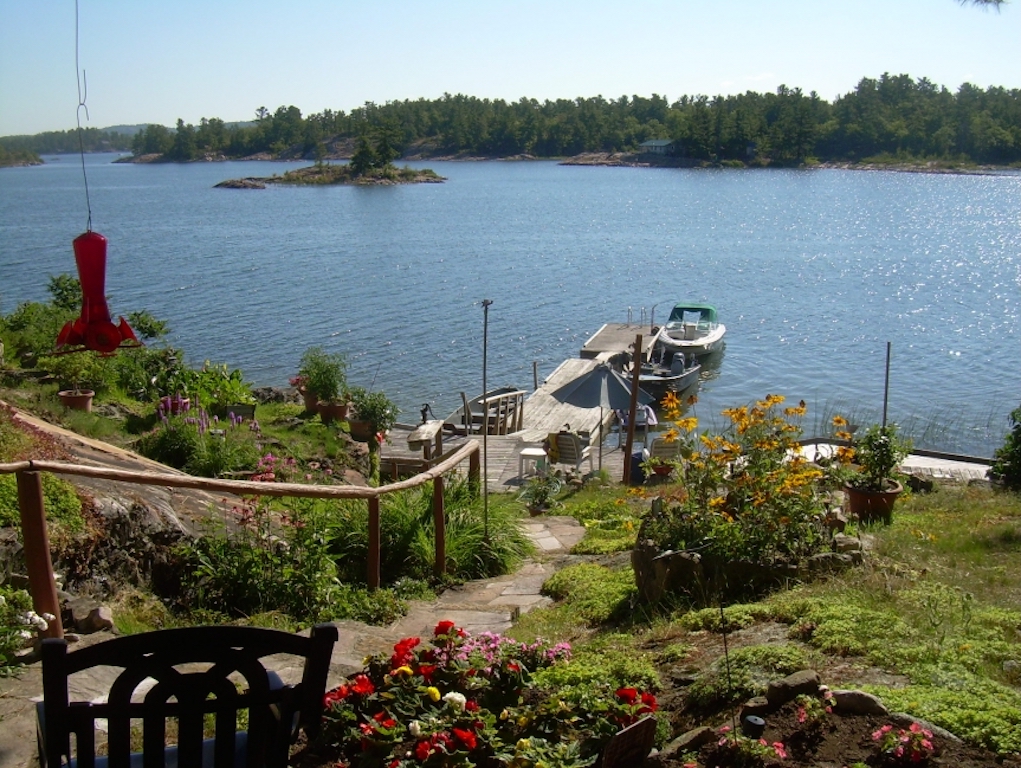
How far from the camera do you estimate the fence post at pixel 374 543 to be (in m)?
6.74

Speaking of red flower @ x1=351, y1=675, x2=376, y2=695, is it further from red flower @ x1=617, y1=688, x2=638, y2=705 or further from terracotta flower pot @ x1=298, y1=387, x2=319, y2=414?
terracotta flower pot @ x1=298, y1=387, x2=319, y2=414

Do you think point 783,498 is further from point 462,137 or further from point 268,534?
point 462,137

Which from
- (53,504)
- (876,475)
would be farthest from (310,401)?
(53,504)

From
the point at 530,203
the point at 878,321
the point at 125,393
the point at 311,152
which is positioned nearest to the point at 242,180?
the point at 530,203

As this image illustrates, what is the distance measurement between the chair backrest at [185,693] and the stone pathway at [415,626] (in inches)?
54.3

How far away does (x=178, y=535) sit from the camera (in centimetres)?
650

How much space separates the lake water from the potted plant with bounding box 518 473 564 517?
1304 cm

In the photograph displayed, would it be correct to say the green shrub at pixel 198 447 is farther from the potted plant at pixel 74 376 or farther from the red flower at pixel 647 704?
the red flower at pixel 647 704

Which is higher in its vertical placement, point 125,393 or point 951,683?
point 951,683

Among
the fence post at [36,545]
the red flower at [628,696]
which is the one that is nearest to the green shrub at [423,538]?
the fence post at [36,545]

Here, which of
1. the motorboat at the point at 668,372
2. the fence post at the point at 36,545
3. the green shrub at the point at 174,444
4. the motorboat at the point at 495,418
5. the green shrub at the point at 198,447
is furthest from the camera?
the motorboat at the point at 668,372

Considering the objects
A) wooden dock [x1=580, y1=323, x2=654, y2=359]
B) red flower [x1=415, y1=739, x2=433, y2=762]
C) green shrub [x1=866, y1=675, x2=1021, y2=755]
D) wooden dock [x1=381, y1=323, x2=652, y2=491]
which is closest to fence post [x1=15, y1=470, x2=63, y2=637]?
red flower [x1=415, y1=739, x2=433, y2=762]

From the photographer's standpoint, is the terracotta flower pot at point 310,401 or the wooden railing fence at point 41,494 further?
the terracotta flower pot at point 310,401

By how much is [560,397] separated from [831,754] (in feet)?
44.1
